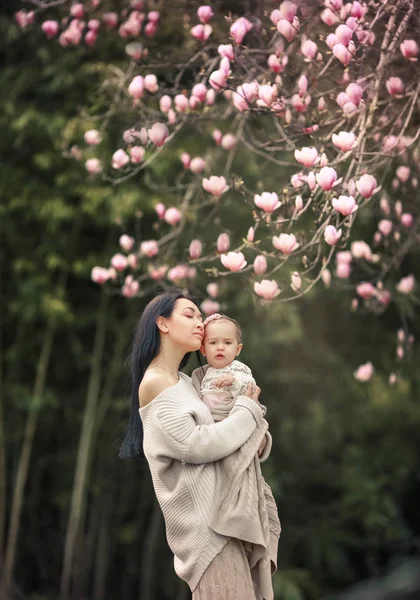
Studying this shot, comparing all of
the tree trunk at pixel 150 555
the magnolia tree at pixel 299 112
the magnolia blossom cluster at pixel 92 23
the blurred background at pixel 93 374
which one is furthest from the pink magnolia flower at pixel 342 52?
the tree trunk at pixel 150 555

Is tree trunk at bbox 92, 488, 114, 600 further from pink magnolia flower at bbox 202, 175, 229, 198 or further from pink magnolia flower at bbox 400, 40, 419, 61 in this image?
pink magnolia flower at bbox 400, 40, 419, 61

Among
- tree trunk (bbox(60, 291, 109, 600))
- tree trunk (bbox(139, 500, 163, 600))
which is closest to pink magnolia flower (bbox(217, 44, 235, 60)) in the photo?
tree trunk (bbox(60, 291, 109, 600))

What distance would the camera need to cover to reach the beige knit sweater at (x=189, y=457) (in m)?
2.42

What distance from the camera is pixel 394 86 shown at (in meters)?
3.51

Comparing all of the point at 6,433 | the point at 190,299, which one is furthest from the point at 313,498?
the point at 190,299

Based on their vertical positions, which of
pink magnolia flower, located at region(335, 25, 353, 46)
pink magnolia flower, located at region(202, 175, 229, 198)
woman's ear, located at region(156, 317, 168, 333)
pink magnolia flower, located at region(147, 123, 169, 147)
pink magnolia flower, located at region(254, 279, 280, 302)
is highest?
pink magnolia flower, located at region(335, 25, 353, 46)

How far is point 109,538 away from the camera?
651cm

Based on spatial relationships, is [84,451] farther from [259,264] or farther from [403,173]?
[259,264]

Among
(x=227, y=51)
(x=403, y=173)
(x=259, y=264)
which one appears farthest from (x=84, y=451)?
(x=227, y=51)

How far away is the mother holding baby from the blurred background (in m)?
2.56

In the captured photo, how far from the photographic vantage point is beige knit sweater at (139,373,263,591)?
7.93ft

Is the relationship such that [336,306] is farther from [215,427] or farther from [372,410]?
[215,427]

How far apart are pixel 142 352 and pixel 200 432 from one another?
285mm

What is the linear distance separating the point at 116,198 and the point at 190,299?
3038mm
